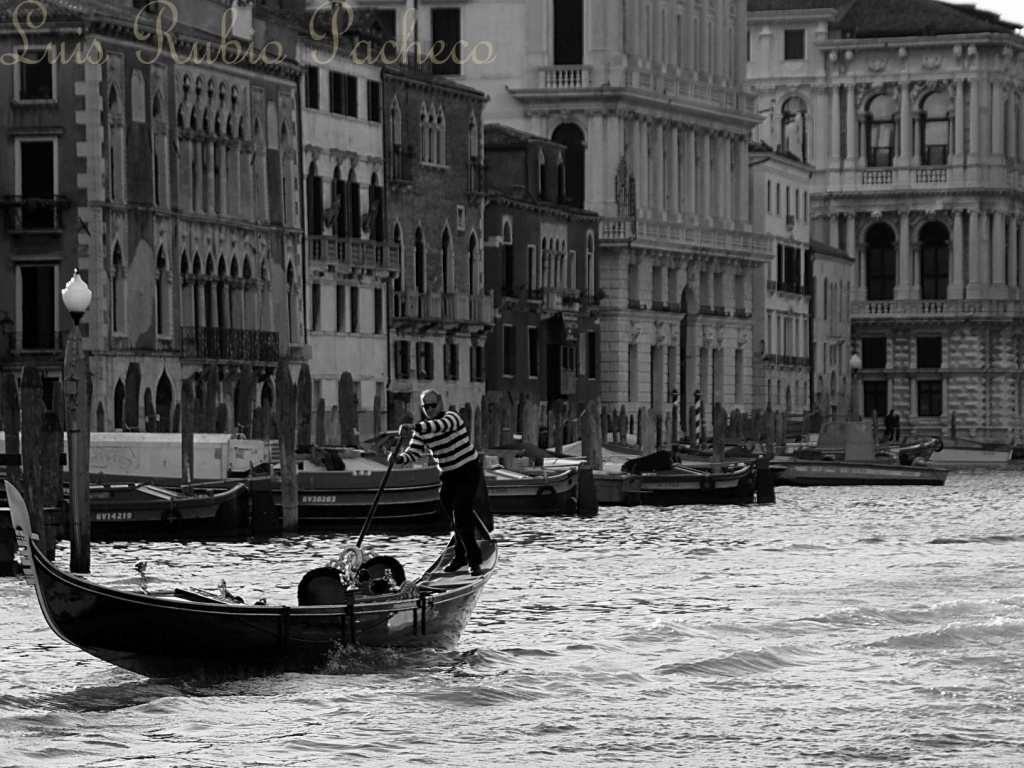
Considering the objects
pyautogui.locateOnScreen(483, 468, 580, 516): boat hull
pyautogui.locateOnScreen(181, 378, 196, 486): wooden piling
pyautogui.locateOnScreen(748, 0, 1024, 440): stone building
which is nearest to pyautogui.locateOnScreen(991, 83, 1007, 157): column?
pyautogui.locateOnScreen(748, 0, 1024, 440): stone building

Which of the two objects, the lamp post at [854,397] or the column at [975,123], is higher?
the column at [975,123]

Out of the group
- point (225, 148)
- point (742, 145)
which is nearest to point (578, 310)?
point (742, 145)

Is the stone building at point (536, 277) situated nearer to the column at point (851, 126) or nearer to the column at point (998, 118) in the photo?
the column at point (851, 126)

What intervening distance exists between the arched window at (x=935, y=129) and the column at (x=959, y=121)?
0.55 m

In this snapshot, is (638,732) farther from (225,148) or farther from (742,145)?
(742,145)

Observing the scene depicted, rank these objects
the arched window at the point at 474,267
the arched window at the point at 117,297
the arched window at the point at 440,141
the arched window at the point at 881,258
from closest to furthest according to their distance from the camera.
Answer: the arched window at the point at 117,297
the arched window at the point at 440,141
the arched window at the point at 474,267
the arched window at the point at 881,258

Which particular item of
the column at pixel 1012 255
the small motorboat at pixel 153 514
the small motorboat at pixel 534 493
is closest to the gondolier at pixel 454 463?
the small motorboat at pixel 153 514

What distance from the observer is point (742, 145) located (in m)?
83.2

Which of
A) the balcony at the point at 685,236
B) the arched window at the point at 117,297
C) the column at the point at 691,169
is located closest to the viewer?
→ the arched window at the point at 117,297

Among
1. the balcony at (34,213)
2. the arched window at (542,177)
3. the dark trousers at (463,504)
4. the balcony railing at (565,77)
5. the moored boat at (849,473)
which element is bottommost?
the moored boat at (849,473)

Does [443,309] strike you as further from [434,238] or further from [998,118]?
[998,118]

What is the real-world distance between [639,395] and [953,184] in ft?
79.5

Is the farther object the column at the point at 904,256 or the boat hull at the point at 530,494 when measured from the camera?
the column at the point at 904,256

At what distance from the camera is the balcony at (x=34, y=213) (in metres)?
46.6
